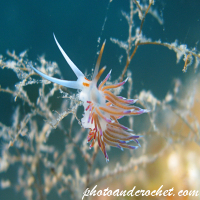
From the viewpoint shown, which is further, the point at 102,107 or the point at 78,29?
the point at 78,29

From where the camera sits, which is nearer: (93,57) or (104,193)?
(93,57)

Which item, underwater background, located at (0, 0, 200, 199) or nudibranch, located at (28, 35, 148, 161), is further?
underwater background, located at (0, 0, 200, 199)

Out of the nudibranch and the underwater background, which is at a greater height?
the underwater background

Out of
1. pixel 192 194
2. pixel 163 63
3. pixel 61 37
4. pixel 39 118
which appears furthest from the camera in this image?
pixel 163 63

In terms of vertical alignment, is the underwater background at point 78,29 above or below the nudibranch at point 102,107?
above

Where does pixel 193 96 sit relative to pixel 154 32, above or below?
below

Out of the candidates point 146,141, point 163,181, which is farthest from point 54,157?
point 163,181

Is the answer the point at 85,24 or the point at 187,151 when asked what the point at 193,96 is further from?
the point at 85,24

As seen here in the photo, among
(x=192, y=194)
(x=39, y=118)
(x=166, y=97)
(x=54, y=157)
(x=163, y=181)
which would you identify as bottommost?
(x=192, y=194)

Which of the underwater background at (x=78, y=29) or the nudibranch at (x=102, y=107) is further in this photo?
the underwater background at (x=78, y=29)

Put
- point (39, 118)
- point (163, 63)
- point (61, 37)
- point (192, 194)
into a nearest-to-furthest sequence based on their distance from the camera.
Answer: point (61, 37)
point (192, 194)
point (39, 118)
point (163, 63)

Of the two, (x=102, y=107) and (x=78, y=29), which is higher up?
(x=78, y=29)
